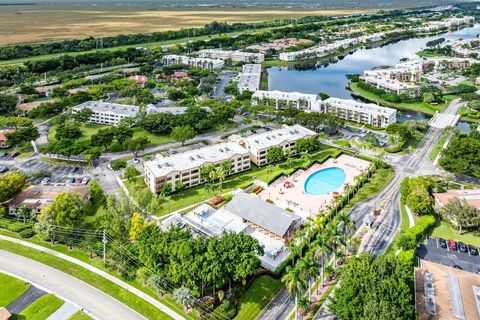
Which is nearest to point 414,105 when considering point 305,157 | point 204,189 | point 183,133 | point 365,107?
point 365,107

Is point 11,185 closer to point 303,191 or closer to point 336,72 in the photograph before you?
point 303,191

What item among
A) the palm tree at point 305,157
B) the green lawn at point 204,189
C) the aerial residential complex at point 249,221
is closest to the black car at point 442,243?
the aerial residential complex at point 249,221

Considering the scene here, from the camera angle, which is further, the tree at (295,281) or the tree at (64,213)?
the tree at (64,213)

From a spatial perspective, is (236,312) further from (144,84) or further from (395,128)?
(144,84)

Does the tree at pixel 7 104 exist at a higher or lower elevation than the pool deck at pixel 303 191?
higher

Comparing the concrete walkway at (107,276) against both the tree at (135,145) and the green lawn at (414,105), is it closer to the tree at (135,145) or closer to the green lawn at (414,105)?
the tree at (135,145)

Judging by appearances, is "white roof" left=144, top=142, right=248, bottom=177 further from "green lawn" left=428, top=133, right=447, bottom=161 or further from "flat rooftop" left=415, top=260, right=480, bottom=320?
"flat rooftop" left=415, top=260, right=480, bottom=320
